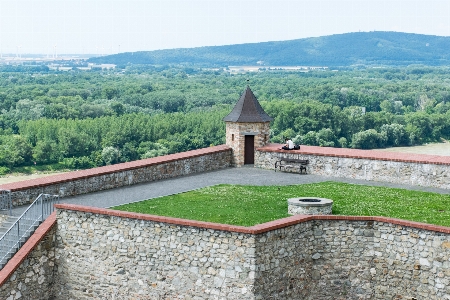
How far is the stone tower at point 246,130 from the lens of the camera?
2373 centimetres

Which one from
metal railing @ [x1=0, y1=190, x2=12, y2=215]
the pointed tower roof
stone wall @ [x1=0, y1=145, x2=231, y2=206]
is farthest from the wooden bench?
metal railing @ [x1=0, y1=190, x2=12, y2=215]

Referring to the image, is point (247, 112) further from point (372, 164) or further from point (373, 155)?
point (372, 164)

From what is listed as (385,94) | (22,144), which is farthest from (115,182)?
(385,94)

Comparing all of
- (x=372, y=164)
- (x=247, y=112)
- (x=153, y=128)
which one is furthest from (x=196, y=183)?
(x=153, y=128)

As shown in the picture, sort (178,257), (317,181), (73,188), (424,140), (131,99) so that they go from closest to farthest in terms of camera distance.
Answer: (178,257)
(73,188)
(317,181)
(424,140)
(131,99)

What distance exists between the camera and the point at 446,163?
20297 mm

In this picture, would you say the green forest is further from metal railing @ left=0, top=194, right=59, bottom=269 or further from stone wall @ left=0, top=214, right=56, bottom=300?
stone wall @ left=0, top=214, right=56, bottom=300

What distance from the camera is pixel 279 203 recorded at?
18656 mm

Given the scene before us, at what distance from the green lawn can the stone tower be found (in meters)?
3.30

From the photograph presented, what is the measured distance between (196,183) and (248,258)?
631 cm

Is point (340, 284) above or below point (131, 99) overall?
above

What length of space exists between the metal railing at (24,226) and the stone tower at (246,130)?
7.19 meters

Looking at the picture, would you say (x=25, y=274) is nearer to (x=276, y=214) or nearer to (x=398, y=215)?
(x=276, y=214)

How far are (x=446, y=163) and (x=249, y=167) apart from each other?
639 cm
